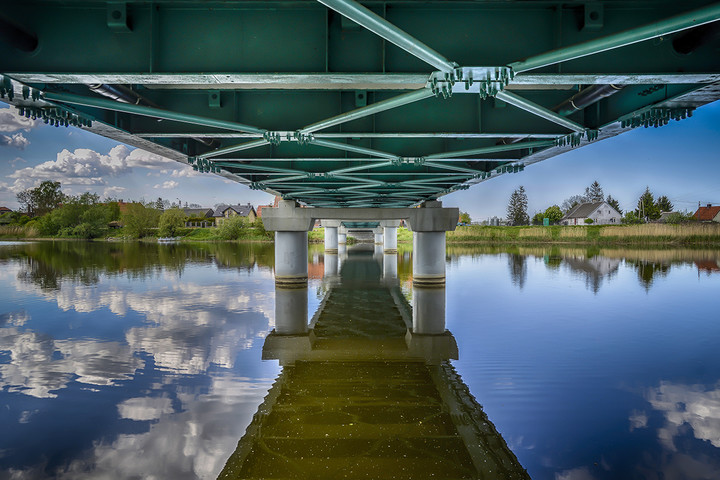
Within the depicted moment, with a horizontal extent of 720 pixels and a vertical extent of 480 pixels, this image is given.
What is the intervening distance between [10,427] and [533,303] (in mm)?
21550

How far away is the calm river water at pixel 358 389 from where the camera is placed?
678 cm

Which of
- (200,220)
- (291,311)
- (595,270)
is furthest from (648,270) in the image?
(200,220)

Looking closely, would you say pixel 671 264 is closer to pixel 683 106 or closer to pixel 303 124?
pixel 683 106

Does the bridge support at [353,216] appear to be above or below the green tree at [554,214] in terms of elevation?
below

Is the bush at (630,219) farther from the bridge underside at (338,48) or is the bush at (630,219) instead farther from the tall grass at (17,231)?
the tall grass at (17,231)

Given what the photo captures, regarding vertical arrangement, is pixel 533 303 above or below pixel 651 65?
below

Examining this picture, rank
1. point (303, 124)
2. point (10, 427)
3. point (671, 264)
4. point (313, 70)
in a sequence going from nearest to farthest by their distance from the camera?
point (313, 70), point (10, 427), point (303, 124), point (671, 264)

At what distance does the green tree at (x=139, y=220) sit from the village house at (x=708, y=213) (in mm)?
143524

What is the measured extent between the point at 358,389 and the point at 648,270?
35.3 meters

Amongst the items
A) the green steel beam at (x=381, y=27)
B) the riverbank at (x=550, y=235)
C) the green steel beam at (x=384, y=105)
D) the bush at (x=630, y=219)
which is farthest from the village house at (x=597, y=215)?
the green steel beam at (x=381, y=27)

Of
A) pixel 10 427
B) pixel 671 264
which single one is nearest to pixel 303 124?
pixel 10 427

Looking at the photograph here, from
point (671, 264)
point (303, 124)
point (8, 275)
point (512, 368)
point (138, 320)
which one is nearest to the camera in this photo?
point (303, 124)

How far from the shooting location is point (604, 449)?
285 inches

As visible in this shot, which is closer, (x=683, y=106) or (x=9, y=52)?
(x=9, y=52)
